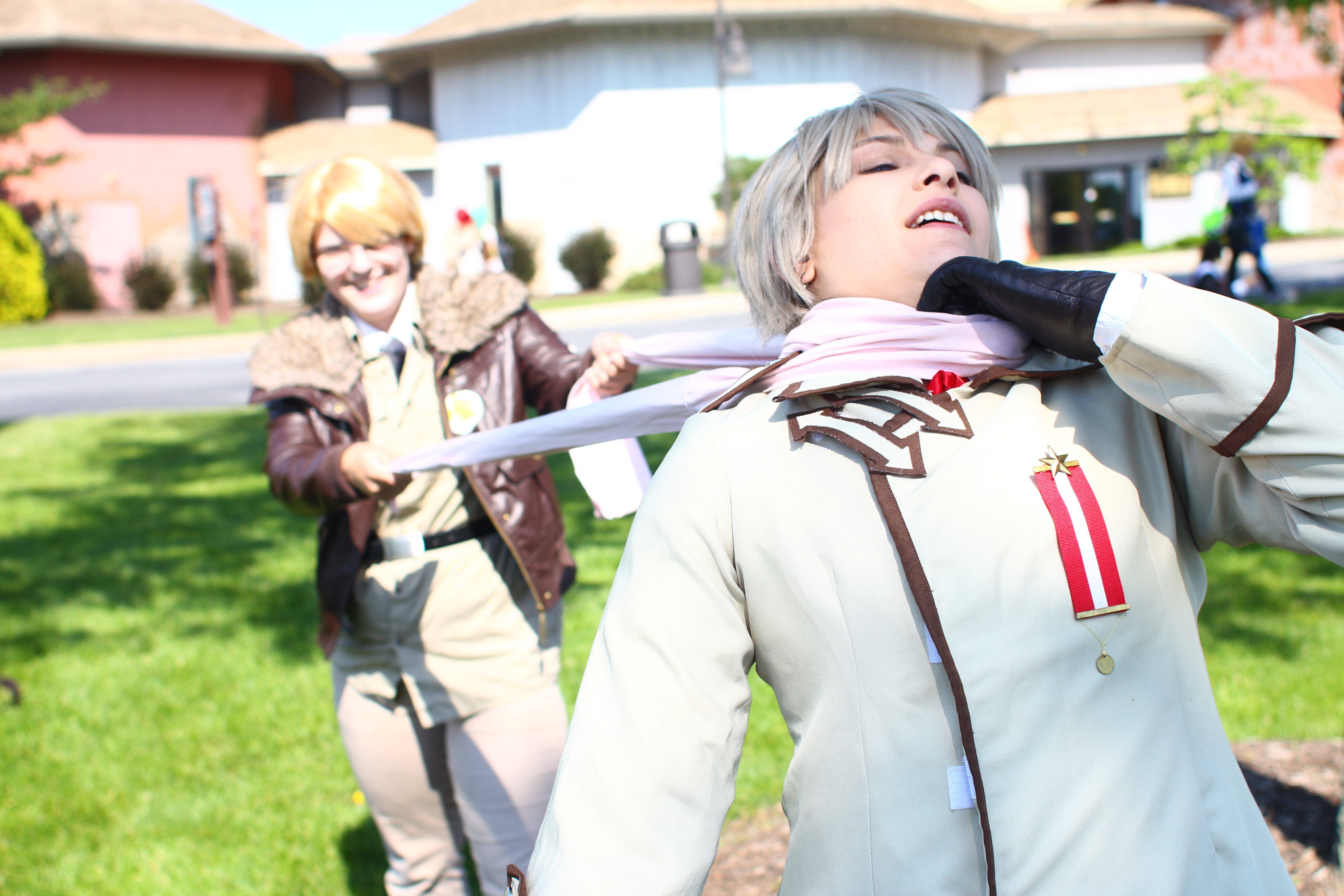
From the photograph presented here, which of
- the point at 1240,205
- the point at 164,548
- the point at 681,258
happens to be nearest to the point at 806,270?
the point at 164,548

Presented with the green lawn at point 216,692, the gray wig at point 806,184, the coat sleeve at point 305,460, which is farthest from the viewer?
the green lawn at point 216,692

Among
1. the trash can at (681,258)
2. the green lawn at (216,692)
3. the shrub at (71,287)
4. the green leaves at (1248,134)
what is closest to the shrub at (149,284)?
the shrub at (71,287)

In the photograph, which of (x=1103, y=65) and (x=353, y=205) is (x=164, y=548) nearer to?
(x=353, y=205)

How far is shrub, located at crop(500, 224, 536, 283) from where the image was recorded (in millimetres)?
31000

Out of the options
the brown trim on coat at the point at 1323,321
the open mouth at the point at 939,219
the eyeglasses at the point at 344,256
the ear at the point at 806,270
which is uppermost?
the eyeglasses at the point at 344,256

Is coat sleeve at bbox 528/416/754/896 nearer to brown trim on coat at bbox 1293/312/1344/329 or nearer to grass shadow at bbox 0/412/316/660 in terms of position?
brown trim on coat at bbox 1293/312/1344/329

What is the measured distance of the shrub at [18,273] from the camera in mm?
27688

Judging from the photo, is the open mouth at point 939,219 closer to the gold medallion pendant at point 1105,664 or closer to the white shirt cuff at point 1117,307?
the white shirt cuff at point 1117,307

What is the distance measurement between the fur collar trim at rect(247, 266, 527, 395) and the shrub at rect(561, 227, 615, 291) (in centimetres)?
2865

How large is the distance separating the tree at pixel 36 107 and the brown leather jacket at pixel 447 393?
30502 millimetres

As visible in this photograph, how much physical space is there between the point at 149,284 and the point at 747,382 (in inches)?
1298

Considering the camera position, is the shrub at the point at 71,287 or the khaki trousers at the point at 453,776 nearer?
the khaki trousers at the point at 453,776

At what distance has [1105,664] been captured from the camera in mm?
1421

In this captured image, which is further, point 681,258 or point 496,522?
point 681,258
